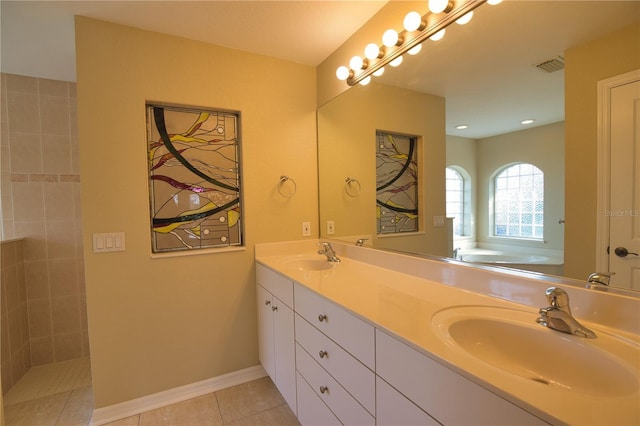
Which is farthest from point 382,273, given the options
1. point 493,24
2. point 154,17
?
point 154,17

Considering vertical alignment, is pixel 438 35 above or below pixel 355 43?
below

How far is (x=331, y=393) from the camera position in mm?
1178

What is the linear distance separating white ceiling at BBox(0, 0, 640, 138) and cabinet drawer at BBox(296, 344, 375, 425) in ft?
4.01

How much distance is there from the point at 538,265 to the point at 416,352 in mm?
641

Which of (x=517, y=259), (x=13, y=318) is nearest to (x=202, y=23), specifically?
(x=517, y=259)

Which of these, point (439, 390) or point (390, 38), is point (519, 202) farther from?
point (390, 38)

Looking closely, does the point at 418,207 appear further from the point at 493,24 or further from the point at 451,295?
the point at 493,24

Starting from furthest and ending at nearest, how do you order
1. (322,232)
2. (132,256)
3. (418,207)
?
1. (322,232)
2. (132,256)
3. (418,207)

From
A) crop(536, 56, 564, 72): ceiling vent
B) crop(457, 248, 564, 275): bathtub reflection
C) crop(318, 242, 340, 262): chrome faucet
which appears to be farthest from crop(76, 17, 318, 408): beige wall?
crop(536, 56, 564, 72): ceiling vent

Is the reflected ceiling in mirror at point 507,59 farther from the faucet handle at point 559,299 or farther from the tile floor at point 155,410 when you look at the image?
the tile floor at point 155,410

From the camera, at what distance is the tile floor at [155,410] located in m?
1.66

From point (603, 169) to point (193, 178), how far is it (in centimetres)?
202

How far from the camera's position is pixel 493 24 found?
115 centimetres

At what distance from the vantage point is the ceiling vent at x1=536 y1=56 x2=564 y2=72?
0.95 meters
